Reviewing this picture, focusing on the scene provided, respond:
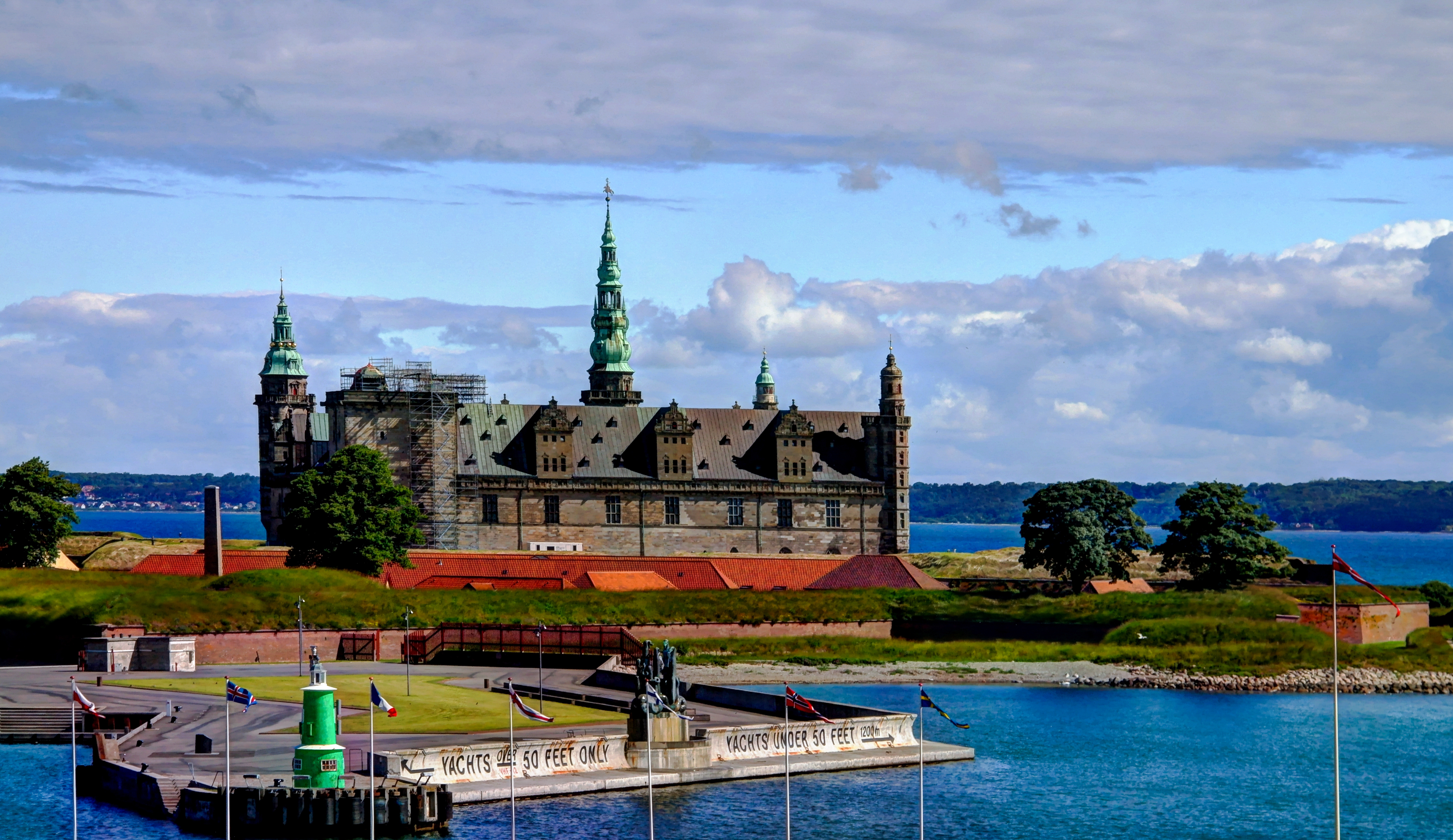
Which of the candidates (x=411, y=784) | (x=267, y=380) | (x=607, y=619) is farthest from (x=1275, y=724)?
(x=267, y=380)

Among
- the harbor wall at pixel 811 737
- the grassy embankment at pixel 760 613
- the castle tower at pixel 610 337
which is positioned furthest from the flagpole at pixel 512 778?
the castle tower at pixel 610 337

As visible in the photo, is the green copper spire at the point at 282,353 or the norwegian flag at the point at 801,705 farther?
the green copper spire at the point at 282,353

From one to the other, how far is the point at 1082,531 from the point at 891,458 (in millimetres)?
26881

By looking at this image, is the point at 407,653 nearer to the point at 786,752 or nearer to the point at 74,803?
the point at 786,752

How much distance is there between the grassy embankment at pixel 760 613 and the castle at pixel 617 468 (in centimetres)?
2482

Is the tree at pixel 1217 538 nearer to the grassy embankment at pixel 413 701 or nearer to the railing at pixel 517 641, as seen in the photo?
the railing at pixel 517 641

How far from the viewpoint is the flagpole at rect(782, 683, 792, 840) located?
48.7m

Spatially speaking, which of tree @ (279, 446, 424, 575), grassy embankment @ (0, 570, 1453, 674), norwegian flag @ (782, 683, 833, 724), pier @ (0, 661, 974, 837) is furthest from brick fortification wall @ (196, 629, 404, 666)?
norwegian flag @ (782, 683, 833, 724)

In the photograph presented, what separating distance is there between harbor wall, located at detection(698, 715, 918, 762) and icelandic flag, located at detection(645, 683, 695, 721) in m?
1.11

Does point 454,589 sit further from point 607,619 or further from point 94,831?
point 94,831

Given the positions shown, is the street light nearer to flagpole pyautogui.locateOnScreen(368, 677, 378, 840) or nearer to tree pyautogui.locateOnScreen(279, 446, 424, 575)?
tree pyautogui.locateOnScreen(279, 446, 424, 575)

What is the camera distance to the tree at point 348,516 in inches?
4018

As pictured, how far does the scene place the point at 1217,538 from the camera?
107000 mm

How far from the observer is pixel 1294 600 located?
102m
